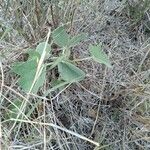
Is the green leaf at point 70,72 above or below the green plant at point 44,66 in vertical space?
below

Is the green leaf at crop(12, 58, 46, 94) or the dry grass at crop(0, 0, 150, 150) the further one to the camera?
the dry grass at crop(0, 0, 150, 150)

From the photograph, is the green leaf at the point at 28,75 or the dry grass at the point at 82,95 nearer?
the green leaf at the point at 28,75

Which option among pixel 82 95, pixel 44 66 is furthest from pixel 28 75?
pixel 82 95

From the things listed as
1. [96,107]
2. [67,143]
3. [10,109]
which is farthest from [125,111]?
[10,109]

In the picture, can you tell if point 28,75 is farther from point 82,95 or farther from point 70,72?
point 82,95
